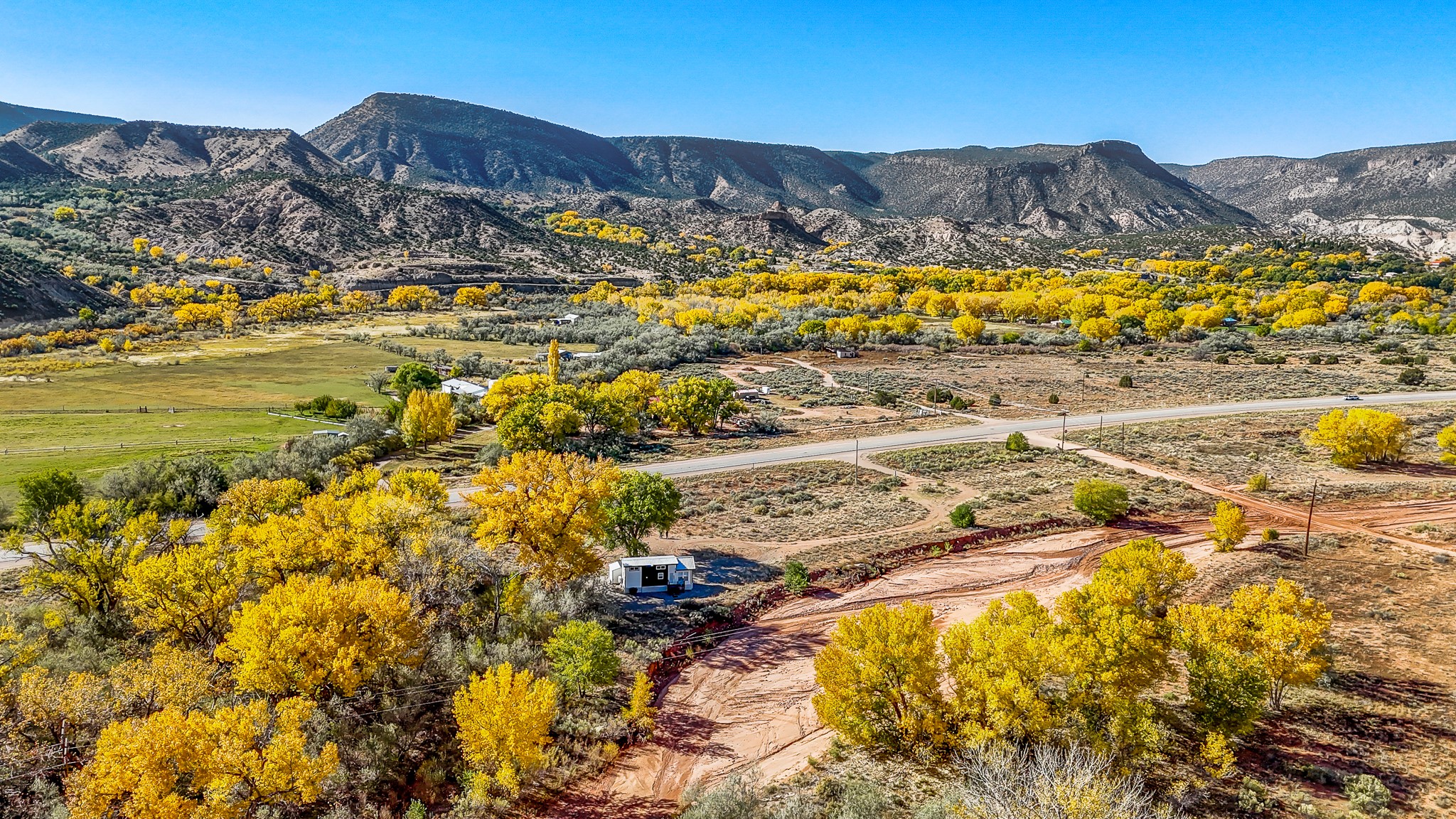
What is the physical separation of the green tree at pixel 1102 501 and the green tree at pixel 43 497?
146 feet

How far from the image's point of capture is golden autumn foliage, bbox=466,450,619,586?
2378cm

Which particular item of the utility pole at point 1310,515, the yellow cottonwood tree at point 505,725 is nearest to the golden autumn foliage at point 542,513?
the yellow cottonwood tree at point 505,725

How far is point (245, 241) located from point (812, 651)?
156 metres

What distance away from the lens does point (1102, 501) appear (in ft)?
111

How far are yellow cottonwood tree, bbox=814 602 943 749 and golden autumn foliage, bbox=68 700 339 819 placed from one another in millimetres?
11629

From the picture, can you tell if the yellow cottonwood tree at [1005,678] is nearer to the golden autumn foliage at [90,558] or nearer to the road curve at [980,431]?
the golden autumn foliage at [90,558]

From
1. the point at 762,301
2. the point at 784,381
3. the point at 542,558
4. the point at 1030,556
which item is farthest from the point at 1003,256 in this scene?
the point at 542,558

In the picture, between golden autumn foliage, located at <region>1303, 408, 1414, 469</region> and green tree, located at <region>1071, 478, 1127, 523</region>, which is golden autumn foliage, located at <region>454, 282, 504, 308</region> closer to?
green tree, located at <region>1071, 478, 1127, 523</region>

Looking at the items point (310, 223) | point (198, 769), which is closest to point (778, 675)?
point (198, 769)

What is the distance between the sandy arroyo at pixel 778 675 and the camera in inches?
709

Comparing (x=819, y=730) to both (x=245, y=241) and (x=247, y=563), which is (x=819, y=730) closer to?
(x=247, y=563)

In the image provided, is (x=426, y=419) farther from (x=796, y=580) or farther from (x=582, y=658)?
(x=582, y=658)

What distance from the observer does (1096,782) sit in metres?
14.8

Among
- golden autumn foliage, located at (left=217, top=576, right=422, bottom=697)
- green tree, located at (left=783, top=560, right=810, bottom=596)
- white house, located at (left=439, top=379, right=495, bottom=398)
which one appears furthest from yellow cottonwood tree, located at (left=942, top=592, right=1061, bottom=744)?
white house, located at (left=439, top=379, right=495, bottom=398)
